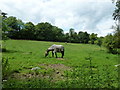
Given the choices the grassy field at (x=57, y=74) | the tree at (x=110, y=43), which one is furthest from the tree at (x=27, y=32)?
the grassy field at (x=57, y=74)

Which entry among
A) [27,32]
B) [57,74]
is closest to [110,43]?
[57,74]

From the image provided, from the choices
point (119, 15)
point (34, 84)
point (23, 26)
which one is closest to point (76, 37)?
point (23, 26)

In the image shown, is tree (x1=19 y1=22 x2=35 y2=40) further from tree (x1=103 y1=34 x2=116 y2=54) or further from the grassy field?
the grassy field

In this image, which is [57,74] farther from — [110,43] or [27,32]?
[27,32]

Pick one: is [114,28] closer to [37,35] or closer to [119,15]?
[119,15]

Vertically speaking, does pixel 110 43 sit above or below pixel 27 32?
below

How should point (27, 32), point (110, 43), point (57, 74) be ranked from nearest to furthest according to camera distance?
point (57, 74), point (110, 43), point (27, 32)

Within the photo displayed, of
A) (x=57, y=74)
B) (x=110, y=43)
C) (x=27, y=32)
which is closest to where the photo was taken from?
(x=57, y=74)

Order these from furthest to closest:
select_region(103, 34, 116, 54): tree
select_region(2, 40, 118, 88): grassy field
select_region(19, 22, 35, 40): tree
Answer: select_region(19, 22, 35, 40): tree < select_region(103, 34, 116, 54): tree < select_region(2, 40, 118, 88): grassy field

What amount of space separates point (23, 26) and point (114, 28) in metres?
63.9

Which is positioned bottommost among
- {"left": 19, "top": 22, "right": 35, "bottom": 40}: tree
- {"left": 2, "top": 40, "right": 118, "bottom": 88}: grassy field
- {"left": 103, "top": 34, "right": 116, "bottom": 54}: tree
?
{"left": 2, "top": 40, "right": 118, "bottom": 88}: grassy field

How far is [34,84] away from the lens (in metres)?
7.68

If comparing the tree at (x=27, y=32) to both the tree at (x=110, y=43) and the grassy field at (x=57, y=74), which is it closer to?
the tree at (x=110, y=43)

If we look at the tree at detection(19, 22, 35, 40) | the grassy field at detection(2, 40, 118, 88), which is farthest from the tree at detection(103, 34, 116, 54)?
the tree at detection(19, 22, 35, 40)
